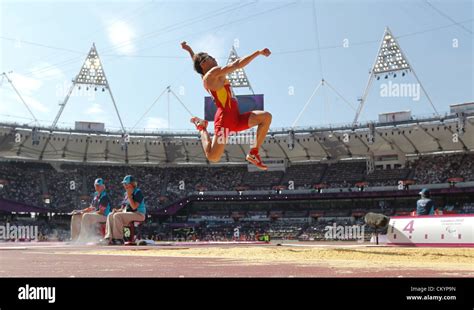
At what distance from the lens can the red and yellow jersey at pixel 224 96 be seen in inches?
328

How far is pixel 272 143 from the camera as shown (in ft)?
170

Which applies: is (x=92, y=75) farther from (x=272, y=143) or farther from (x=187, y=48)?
(x=187, y=48)

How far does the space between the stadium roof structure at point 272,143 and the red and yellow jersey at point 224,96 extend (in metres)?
34.6

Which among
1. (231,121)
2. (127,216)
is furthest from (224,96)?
(127,216)

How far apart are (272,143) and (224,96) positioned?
43.6 m

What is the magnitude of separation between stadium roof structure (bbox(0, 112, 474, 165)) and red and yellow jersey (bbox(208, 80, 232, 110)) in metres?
34.6

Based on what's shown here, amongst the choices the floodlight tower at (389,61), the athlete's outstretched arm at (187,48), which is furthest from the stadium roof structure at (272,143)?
the athlete's outstretched arm at (187,48)

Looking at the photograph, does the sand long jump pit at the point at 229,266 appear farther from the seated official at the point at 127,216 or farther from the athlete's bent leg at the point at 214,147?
the seated official at the point at 127,216

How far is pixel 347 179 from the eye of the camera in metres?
50.2

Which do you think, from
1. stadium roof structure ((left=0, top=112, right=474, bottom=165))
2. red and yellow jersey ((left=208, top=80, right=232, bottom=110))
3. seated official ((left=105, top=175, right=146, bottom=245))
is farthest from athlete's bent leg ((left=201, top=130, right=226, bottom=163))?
stadium roof structure ((left=0, top=112, right=474, bottom=165))
